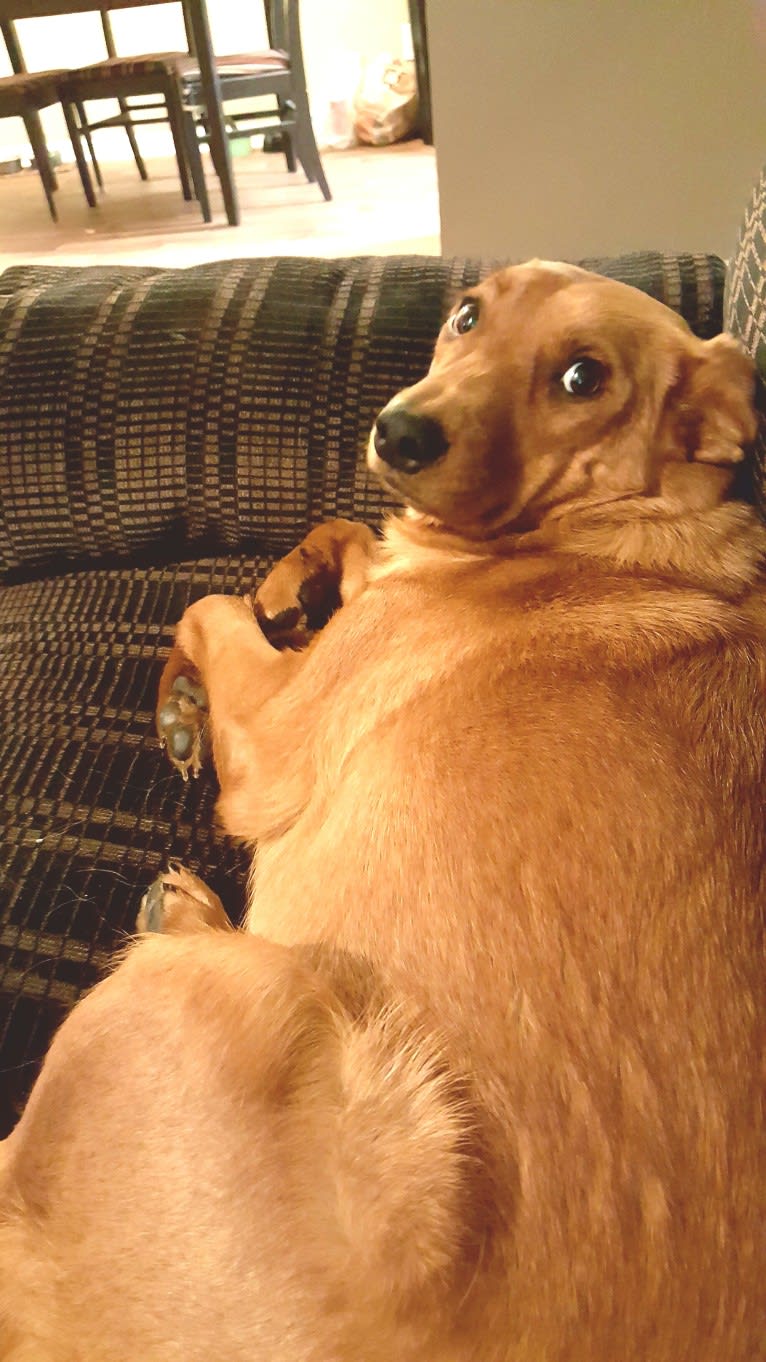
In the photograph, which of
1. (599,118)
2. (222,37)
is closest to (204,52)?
(599,118)

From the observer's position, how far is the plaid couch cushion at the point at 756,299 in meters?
1.45

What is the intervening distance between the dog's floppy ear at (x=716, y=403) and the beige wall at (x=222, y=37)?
8.25m

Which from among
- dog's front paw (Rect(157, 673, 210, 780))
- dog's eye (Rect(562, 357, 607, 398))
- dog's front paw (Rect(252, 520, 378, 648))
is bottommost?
dog's front paw (Rect(157, 673, 210, 780))

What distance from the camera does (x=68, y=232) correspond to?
6.43m

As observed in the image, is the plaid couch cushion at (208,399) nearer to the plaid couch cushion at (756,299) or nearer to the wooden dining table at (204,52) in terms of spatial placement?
the plaid couch cushion at (756,299)

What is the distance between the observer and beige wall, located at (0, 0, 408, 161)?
8.19m

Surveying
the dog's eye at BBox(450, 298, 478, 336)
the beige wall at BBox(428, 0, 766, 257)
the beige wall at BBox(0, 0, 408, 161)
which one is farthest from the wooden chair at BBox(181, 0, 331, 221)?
the dog's eye at BBox(450, 298, 478, 336)

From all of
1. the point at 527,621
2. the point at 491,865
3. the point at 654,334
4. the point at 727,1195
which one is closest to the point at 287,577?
the point at 527,621

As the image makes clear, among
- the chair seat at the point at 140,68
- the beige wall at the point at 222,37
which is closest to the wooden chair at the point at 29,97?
the chair seat at the point at 140,68

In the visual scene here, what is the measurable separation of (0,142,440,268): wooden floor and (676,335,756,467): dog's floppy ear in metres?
4.28

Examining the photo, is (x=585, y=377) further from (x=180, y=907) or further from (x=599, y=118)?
(x=599, y=118)

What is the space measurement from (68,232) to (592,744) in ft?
22.0

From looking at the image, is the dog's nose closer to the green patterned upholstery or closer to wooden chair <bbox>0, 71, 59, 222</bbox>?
the green patterned upholstery

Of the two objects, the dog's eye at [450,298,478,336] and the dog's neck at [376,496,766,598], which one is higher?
the dog's eye at [450,298,478,336]
